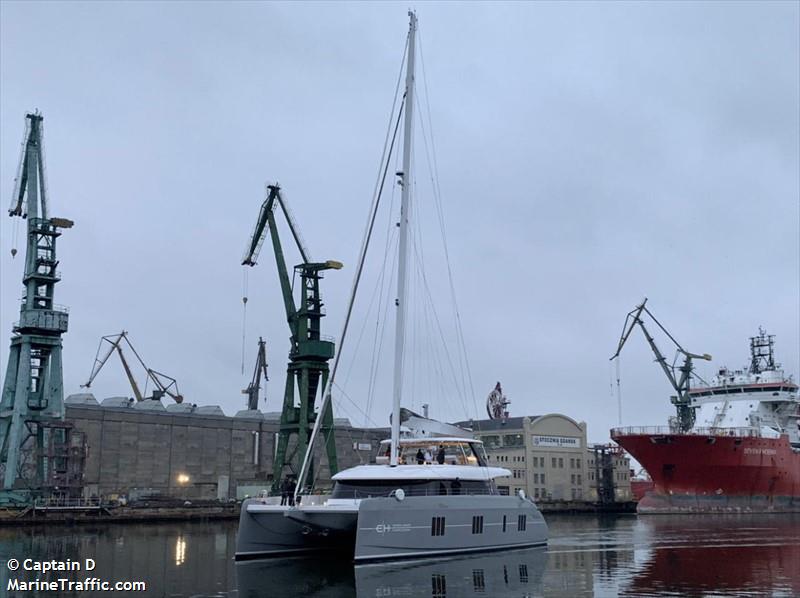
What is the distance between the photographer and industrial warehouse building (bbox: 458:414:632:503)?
86500 millimetres

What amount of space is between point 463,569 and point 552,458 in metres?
65.1

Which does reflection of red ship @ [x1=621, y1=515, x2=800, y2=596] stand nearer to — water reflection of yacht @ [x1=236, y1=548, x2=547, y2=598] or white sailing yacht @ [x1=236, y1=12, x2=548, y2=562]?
water reflection of yacht @ [x1=236, y1=548, x2=547, y2=598]

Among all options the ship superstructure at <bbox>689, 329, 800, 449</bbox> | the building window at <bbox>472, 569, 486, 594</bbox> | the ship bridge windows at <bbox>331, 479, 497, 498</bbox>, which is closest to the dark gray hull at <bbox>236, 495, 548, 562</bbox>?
the ship bridge windows at <bbox>331, 479, 497, 498</bbox>

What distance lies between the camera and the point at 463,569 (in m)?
26.3

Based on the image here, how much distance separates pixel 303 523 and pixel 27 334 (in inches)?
1511

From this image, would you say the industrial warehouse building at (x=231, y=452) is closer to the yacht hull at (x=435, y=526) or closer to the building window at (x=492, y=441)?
the building window at (x=492, y=441)

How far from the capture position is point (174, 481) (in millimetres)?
71438

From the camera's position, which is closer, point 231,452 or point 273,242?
point 273,242

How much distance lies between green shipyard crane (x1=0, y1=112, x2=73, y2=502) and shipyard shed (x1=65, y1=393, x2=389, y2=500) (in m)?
5.03

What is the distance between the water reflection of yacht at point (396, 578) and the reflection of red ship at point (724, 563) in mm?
3558

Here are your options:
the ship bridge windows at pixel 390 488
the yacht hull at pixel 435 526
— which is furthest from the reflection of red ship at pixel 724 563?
the ship bridge windows at pixel 390 488

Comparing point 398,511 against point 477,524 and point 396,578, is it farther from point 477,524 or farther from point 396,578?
point 477,524

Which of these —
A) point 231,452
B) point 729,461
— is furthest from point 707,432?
point 231,452

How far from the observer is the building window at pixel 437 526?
2800cm
